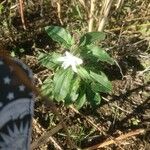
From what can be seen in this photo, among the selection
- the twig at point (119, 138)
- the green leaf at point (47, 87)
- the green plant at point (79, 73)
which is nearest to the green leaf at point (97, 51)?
the green plant at point (79, 73)

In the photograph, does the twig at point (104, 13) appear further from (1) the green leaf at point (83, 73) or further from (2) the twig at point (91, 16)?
(1) the green leaf at point (83, 73)

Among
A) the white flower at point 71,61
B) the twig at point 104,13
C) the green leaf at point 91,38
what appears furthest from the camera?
the twig at point 104,13

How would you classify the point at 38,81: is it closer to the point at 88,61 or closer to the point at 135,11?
the point at 88,61

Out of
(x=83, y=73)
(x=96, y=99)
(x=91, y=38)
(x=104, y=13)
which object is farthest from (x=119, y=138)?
(x=104, y=13)

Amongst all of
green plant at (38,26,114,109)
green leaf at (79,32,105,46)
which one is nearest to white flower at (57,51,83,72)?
green plant at (38,26,114,109)

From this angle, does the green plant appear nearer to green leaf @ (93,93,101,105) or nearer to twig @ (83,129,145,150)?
green leaf @ (93,93,101,105)

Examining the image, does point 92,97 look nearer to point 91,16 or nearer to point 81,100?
point 81,100
